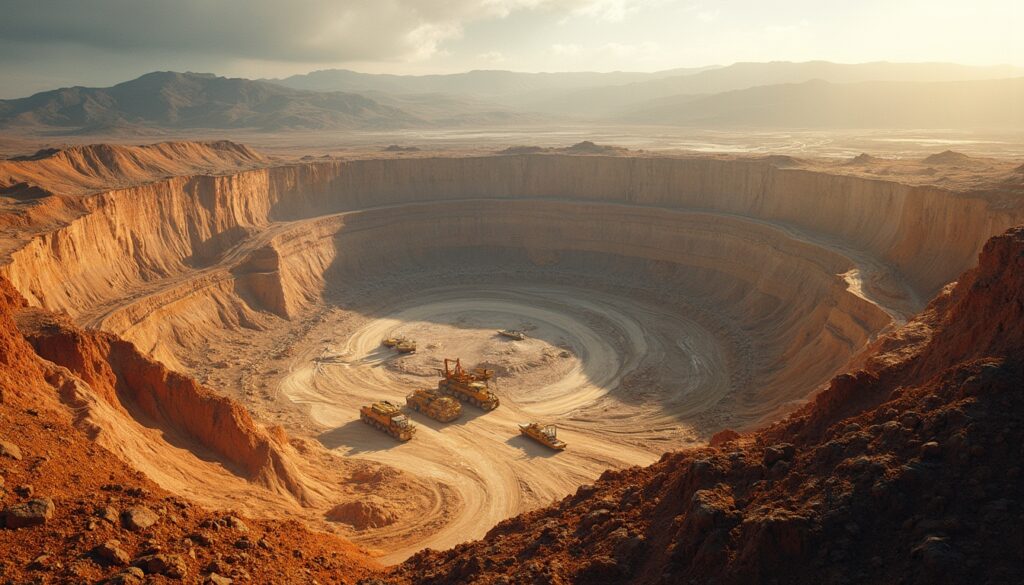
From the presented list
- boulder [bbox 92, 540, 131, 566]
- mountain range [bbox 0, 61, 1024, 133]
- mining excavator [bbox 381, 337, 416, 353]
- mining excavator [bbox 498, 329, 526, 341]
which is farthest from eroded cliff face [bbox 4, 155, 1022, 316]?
mountain range [bbox 0, 61, 1024, 133]

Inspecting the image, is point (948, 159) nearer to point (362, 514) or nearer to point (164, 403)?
point (362, 514)

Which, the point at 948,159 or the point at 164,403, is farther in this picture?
the point at 948,159

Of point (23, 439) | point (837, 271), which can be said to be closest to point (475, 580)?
point (23, 439)

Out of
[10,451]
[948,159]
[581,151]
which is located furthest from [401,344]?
[948,159]

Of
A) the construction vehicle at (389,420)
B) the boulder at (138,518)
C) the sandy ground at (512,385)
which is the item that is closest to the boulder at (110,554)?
the boulder at (138,518)

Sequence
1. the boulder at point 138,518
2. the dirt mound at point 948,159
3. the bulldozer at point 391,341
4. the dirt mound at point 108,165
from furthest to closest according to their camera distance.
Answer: the dirt mound at point 948,159 < the dirt mound at point 108,165 < the bulldozer at point 391,341 < the boulder at point 138,518

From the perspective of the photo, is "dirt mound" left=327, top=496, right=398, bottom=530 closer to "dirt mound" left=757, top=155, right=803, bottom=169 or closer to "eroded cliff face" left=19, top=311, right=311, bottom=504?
"eroded cliff face" left=19, top=311, right=311, bottom=504

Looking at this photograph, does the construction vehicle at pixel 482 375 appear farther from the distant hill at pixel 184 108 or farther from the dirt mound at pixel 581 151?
the distant hill at pixel 184 108
